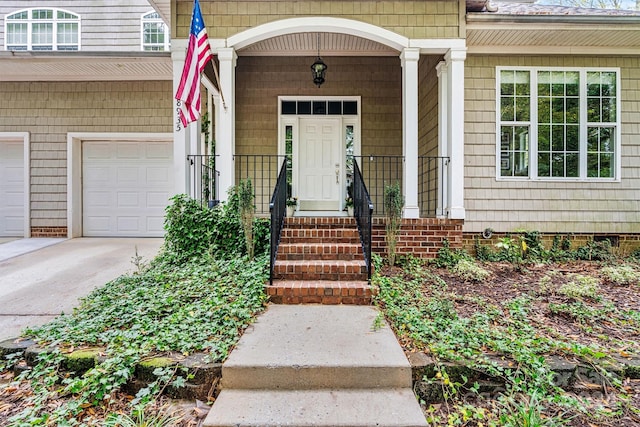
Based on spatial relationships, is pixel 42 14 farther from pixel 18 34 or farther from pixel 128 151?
pixel 128 151

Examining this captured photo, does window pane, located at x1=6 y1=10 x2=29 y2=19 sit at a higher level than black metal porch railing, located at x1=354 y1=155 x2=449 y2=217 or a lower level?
higher

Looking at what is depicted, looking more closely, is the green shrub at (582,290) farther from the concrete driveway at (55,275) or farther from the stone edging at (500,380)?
the concrete driveway at (55,275)

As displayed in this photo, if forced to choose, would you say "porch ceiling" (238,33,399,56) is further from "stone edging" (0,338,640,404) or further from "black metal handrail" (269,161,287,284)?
"stone edging" (0,338,640,404)

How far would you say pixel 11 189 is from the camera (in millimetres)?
7422

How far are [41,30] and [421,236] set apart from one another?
414 inches

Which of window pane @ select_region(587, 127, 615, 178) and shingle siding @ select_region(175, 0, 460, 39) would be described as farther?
window pane @ select_region(587, 127, 615, 178)

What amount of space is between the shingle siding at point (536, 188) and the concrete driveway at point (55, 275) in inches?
217

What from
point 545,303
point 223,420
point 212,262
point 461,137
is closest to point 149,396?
point 223,420

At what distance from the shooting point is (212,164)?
239 inches

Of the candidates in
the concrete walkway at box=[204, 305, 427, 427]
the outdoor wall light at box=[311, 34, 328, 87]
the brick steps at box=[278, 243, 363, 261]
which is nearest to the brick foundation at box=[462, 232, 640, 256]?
the brick steps at box=[278, 243, 363, 261]

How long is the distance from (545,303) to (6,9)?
1300 cm

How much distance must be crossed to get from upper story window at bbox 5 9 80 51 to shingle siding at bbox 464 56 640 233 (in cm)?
950

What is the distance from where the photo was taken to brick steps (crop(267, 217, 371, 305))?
351 cm

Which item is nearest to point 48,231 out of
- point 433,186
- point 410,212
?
point 410,212
